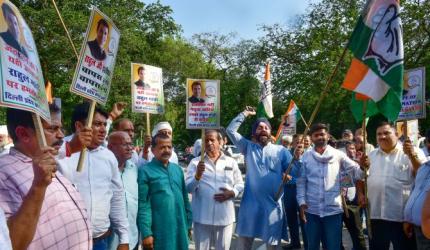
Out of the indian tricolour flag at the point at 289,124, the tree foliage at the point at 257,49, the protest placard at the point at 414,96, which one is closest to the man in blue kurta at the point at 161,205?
the protest placard at the point at 414,96

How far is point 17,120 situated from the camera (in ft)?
9.50

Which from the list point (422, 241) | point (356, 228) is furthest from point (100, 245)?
point (356, 228)

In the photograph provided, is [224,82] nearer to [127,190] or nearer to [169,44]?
[169,44]

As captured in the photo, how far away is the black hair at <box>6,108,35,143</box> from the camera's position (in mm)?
2891

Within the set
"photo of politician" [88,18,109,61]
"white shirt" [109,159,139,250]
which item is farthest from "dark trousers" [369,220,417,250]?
"photo of politician" [88,18,109,61]

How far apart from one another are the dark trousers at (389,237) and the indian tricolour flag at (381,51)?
138 cm

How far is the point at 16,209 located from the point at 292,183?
6.53 m

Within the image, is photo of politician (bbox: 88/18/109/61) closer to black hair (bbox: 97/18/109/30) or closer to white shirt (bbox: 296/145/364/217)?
black hair (bbox: 97/18/109/30)

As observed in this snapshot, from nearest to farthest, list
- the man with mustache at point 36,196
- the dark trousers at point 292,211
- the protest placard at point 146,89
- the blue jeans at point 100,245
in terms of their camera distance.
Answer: the man with mustache at point 36,196, the blue jeans at point 100,245, the protest placard at point 146,89, the dark trousers at point 292,211

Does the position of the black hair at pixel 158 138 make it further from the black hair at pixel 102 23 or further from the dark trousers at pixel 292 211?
the dark trousers at pixel 292 211

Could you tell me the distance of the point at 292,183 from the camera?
344 inches

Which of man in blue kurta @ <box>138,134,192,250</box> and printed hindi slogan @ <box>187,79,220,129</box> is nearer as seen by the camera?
man in blue kurta @ <box>138,134,192,250</box>

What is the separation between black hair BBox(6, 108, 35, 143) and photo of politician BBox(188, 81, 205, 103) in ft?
14.2

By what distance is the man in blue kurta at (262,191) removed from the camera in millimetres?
6273
